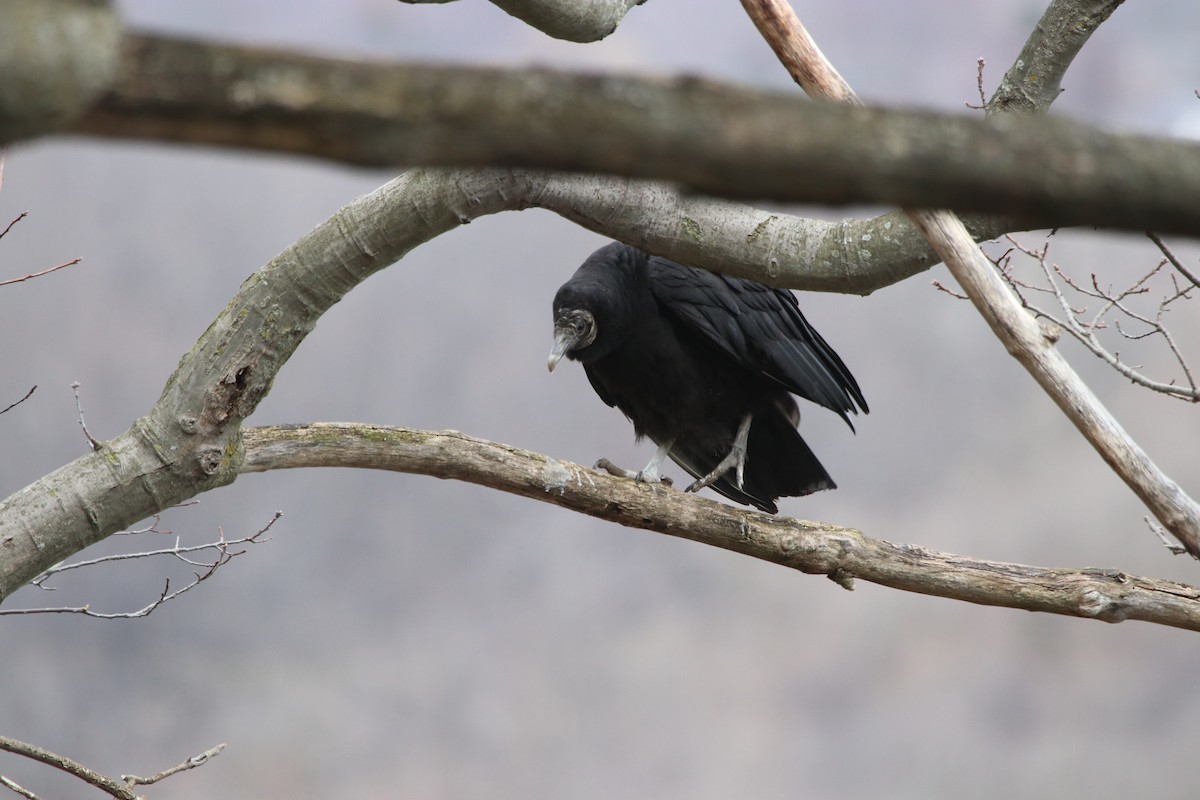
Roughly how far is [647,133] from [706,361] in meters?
3.17

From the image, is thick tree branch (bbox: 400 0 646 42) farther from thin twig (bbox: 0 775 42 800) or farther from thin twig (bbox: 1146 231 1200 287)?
thin twig (bbox: 0 775 42 800)

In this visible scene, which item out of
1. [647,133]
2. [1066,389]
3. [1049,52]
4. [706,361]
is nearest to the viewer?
[647,133]

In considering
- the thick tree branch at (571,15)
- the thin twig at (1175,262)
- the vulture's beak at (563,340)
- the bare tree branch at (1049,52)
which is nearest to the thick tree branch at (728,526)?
the vulture's beak at (563,340)

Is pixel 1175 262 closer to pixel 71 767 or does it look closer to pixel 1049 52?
pixel 1049 52

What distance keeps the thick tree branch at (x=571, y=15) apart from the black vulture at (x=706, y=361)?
37.2 inches

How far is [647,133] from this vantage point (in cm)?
103

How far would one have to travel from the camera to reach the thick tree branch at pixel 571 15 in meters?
3.17

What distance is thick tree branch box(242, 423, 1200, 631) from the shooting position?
10.3 ft

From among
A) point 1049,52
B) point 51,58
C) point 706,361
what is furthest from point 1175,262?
point 51,58

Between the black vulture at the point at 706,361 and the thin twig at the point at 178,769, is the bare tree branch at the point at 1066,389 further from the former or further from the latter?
the thin twig at the point at 178,769

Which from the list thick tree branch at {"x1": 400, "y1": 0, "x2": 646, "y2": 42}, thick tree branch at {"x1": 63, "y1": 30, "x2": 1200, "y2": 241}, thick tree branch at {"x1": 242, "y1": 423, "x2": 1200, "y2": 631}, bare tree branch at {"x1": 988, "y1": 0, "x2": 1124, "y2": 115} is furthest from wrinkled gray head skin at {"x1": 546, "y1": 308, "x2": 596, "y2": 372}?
thick tree branch at {"x1": 63, "y1": 30, "x2": 1200, "y2": 241}

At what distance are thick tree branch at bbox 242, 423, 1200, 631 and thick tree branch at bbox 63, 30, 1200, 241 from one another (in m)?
2.11

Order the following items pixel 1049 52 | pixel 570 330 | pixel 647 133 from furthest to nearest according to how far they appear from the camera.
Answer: pixel 570 330, pixel 1049 52, pixel 647 133

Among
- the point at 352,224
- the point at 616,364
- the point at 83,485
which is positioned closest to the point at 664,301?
the point at 616,364
